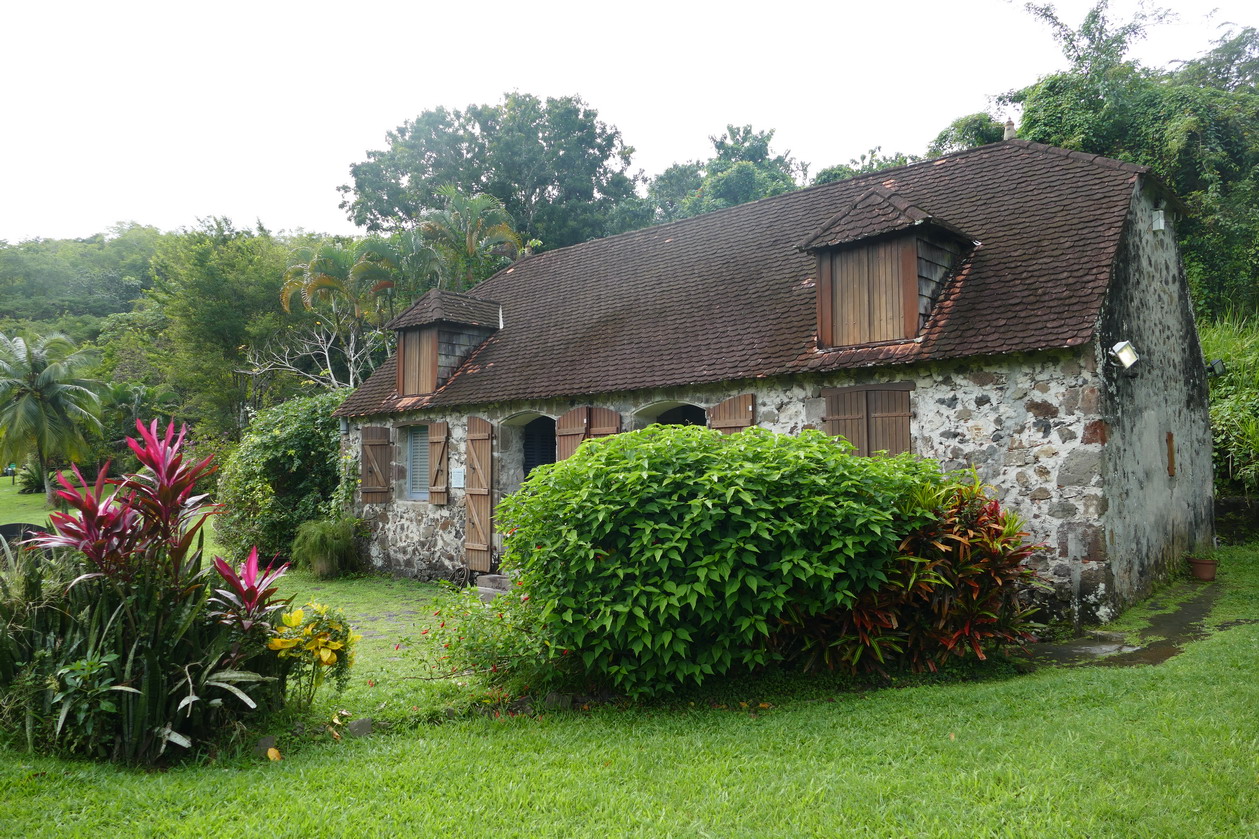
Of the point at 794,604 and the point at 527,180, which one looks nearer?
the point at 794,604

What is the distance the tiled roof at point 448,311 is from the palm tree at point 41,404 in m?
20.7

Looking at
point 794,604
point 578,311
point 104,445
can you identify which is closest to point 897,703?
point 794,604

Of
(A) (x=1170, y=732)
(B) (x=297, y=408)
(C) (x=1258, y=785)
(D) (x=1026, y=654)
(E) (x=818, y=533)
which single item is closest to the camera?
(C) (x=1258, y=785)

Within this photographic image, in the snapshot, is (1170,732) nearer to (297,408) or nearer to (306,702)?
(306,702)

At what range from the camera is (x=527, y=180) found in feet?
99.0

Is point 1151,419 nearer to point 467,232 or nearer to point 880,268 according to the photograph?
point 880,268

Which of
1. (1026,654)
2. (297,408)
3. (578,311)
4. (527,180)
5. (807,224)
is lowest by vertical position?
(1026,654)

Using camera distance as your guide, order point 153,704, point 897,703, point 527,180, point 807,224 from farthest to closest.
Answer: point 527,180 → point 807,224 → point 897,703 → point 153,704

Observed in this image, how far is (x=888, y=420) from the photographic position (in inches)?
346

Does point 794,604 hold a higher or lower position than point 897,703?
higher

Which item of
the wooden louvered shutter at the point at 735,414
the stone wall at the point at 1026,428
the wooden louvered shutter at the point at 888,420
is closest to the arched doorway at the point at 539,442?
the wooden louvered shutter at the point at 735,414

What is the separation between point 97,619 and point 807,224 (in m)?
10.5

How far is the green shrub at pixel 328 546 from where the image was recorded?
14.2m

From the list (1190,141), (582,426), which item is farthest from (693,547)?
(1190,141)
